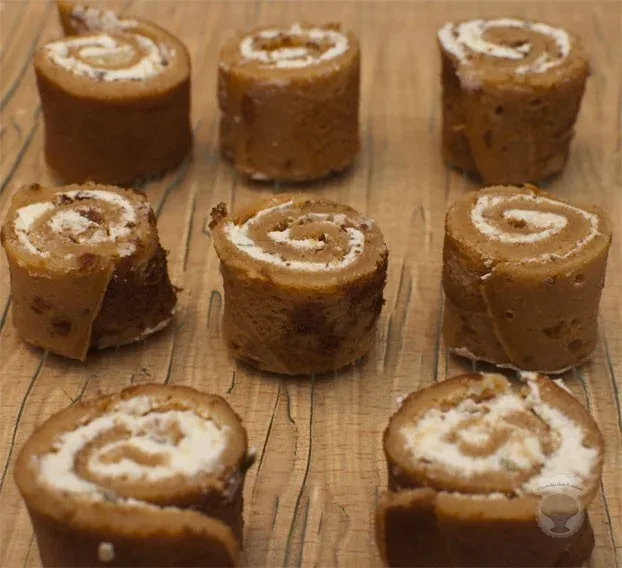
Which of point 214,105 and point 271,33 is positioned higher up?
point 271,33

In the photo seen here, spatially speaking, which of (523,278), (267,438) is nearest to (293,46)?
(523,278)

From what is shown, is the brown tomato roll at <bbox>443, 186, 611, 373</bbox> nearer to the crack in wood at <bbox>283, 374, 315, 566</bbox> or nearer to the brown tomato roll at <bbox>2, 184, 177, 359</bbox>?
the crack in wood at <bbox>283, 374, 315, 566</bbox>

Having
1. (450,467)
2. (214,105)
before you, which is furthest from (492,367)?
(214,105)

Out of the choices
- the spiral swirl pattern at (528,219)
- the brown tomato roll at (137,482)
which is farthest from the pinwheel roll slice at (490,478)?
the spiral swirl pattern at (528,219)

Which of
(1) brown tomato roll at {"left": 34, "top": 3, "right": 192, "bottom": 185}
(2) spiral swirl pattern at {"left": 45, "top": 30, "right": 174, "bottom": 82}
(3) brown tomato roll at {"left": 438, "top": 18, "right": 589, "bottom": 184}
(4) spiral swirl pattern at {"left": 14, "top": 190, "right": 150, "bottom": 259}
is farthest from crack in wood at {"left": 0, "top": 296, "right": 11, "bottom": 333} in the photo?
(3) brown tomato roll at {"left": 438, "top": 18, "right": 589, "bottom": 184}

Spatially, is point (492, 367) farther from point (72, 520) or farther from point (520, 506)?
point (72, 520)

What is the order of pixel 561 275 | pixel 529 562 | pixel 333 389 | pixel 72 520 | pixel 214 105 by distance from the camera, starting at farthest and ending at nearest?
pixel 214 105, pixel 333 389, pixel 561 275, pixel 529 562, pixel 72 520

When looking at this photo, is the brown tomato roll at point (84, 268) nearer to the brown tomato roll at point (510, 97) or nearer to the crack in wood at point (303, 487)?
the crack in wood at point (303, 487)
